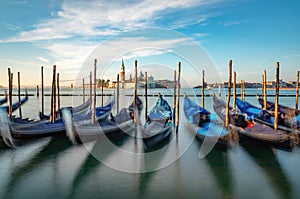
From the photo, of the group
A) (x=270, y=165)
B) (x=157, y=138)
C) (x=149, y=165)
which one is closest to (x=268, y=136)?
(x=270, y=165)

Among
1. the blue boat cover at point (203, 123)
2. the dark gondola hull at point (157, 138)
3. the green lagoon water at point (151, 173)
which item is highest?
the blue boat cover at point (203, 123)

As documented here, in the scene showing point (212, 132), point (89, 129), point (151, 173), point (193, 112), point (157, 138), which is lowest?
point (151, 173)

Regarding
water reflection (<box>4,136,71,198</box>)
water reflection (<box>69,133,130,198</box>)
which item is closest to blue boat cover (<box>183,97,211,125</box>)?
water reflection (<box>69,133,130,198</box>)

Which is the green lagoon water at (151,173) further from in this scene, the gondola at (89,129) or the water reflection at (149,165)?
the gondola at (89,129)

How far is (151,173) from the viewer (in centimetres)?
568

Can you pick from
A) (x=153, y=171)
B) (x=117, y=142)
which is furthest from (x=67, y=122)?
(x=153, y=171)

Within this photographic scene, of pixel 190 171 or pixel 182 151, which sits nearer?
pixel 190 171

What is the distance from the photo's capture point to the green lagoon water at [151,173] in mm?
4668

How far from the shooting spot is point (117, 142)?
8.62 meters

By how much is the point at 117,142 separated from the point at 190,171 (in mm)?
3506

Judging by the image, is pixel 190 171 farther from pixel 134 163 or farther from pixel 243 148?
pixel 243 148

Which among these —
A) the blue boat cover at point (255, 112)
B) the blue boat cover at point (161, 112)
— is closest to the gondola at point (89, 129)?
the blue boat cover at point (161, 112)

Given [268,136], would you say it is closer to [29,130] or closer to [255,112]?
[255,112]

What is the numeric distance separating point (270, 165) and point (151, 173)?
308 cm
